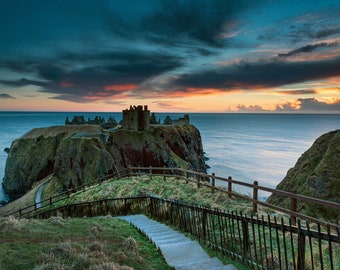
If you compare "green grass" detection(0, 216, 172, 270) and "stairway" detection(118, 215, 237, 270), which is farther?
"stairway" detection(118, 215, 237, 270)

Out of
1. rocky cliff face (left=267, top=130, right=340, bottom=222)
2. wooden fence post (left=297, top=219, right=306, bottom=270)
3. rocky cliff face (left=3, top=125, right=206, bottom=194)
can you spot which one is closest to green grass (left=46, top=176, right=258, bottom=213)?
rocky cliff face (left=267, top=130, right=340, bottom=222)

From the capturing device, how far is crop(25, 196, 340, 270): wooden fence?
16.7 ft

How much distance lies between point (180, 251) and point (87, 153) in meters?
49.4

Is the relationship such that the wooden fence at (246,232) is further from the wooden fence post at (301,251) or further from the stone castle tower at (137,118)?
the stone castle tower at (137,118)

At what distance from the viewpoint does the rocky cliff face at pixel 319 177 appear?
16.1 meters

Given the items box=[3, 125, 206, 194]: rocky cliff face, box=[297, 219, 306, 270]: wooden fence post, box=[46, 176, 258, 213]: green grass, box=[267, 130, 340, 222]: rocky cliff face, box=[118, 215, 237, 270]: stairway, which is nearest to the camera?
box=[297, 219, 306, 270]: wooden fence post

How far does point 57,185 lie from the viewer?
2109 inches

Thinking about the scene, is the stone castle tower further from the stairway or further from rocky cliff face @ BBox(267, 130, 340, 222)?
the stairway

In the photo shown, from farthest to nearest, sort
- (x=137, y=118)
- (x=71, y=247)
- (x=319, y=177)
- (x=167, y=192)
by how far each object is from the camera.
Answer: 1. (x=137, y=118)
2. (x=167, y=192)
3. (x=319, y=177)
4. (x=71, y=247)

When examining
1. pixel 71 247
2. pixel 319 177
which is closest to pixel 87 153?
pixel 319 177

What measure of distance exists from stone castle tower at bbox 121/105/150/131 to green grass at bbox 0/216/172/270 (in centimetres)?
6039

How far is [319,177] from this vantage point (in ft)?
60.8

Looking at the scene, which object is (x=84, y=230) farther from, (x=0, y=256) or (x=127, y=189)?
(x=127, y=189)

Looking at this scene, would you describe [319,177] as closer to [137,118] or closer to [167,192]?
[167,192]
